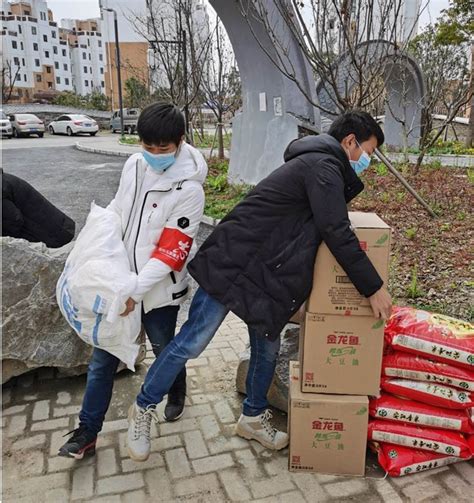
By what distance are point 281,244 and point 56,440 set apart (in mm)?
1496

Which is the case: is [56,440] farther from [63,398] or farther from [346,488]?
[346,488]

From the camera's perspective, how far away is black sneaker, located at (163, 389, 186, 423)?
8.58 feet

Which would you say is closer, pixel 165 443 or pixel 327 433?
pixel 327 433

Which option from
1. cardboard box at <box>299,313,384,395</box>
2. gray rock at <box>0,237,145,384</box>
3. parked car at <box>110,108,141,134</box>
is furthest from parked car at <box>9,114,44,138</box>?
cardboard box at <box>299,313,384,395</box>

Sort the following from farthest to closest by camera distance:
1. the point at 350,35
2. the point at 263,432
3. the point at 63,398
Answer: the point at 350,35
the point at 63,398
the point at 263,432

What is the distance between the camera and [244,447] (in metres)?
2.42

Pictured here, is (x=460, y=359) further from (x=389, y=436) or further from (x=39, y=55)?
(x=39, y=55)

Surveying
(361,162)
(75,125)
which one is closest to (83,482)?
(361,162)

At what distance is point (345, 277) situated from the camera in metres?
2.01

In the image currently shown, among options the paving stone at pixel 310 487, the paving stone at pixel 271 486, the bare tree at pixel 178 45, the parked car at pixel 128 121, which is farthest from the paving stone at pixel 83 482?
the parked car at pixel 128 121

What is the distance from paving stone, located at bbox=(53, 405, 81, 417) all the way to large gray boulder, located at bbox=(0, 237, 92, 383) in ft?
0.77

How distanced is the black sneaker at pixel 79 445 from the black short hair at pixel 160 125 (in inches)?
52.8

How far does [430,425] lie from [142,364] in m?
1.74

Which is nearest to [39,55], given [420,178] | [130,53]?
[130,53]
